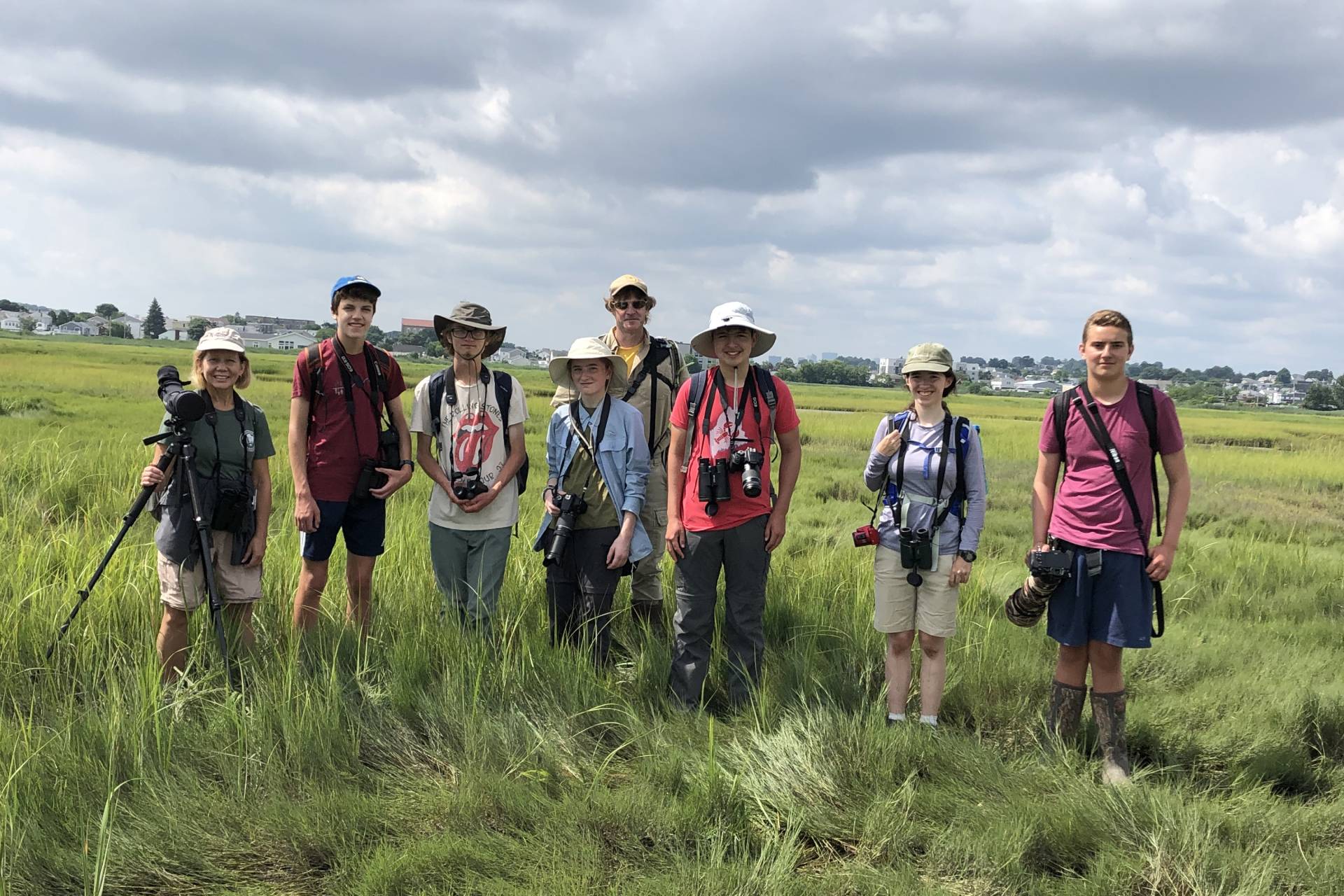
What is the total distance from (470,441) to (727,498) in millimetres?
1335

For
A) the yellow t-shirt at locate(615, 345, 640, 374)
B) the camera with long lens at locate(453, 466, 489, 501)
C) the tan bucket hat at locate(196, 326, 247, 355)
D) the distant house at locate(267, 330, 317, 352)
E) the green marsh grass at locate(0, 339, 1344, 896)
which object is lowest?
the green marsh grass at locate(0, 339, 1344, 896)

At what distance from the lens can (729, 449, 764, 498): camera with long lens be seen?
359 centimetres

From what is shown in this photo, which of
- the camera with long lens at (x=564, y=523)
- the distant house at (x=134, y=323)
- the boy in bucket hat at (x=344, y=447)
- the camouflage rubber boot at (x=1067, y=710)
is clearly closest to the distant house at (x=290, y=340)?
the distant house at (x=134, y=323)

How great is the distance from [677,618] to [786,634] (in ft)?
4.79

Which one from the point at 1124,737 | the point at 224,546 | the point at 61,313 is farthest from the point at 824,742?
the point at 61,313

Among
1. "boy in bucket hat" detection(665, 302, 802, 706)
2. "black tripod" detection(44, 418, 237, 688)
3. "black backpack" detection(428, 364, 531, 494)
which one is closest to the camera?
"black tripod" detection(44, 418, 237, 688)

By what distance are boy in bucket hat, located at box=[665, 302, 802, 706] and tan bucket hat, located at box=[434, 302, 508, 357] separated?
1.03m

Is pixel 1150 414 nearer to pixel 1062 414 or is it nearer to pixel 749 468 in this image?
pixel 1062 414

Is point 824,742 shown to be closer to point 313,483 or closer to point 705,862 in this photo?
point 705,862

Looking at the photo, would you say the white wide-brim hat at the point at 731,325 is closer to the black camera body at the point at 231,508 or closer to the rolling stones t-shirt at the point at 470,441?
the rolling stones t-shirt at the point at 470,441

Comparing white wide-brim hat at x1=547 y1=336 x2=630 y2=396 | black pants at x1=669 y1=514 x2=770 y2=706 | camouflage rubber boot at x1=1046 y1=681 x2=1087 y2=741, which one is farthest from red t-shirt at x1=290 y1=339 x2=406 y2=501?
camouflage rubber boot at x1=1046 y1=681 x2=1087 y2=741

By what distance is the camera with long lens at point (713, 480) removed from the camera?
3652 millimetres

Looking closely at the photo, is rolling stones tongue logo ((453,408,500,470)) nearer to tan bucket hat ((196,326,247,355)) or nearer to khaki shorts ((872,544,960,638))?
tan bucket hat ((196,326,247,355))

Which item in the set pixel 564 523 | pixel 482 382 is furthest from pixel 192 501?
pixel 564 523
